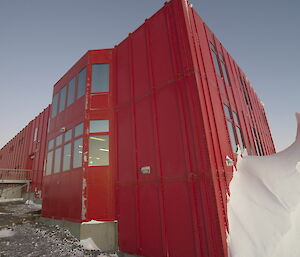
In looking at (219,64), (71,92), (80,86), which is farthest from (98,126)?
(219,64)

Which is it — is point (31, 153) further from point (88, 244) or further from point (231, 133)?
point (231, 133)

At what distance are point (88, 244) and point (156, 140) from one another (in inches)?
206

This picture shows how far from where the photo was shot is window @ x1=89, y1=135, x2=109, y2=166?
925 centimetres

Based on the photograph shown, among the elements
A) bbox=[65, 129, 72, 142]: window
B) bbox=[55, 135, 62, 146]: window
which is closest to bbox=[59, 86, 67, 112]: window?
bbox=[55, 135, 62, 146]: window

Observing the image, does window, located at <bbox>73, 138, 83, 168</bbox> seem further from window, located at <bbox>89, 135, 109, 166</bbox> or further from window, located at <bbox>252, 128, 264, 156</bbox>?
window, located at <bbox>252, 128, 264, 156</bbox>

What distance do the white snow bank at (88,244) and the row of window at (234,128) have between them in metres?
7.22

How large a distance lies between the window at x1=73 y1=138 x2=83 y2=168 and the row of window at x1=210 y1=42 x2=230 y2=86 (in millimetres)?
8101

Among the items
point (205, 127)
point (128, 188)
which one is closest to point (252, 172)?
point (205, 127)

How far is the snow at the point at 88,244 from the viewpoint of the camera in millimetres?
7812

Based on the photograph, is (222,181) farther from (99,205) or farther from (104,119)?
(104,119)

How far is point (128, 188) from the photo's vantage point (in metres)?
8.28

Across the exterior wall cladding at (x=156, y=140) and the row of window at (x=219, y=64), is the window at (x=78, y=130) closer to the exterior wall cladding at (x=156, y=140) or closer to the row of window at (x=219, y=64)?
the exterior wall cladding at (x=156, y=140)

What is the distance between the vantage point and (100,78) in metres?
10.7

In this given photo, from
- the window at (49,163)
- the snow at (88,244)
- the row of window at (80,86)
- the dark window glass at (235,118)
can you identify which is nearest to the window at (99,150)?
the row of window at (80,86)
